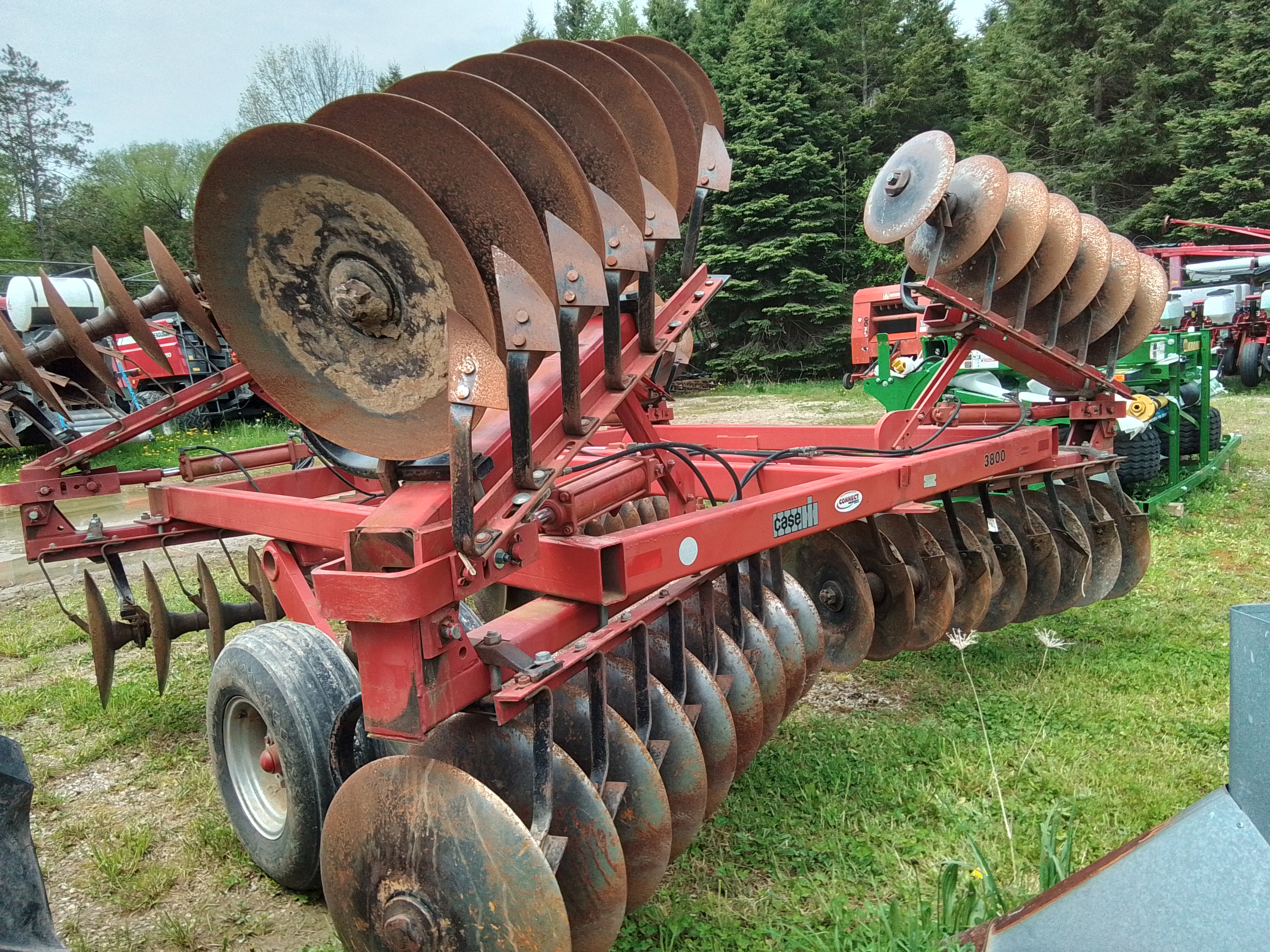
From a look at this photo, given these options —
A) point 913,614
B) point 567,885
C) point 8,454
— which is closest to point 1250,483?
point 913,614

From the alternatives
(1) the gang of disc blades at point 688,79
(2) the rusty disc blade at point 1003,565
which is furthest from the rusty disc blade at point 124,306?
(2) the rusty disc blade at point 1003,565

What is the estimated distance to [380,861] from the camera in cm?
177

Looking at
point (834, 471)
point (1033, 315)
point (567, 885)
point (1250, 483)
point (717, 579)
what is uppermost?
point (1033, 315)

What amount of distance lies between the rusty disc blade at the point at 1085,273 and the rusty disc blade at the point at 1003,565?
1.11 metres

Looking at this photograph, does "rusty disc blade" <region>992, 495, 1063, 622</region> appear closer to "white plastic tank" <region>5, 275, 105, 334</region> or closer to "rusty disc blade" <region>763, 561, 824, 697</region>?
"rusty disc blade" <region>763, 561, 824, 697</region>

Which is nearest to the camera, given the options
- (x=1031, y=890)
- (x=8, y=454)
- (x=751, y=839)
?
(x=1031, y=890)

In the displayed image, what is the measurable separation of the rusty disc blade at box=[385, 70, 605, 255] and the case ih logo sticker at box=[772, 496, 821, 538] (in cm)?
92

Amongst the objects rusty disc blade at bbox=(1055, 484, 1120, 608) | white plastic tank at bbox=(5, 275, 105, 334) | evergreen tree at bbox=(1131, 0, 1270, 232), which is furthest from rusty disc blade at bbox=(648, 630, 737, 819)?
evergreen tree at bbox=(1131, 0, 1270, 232)

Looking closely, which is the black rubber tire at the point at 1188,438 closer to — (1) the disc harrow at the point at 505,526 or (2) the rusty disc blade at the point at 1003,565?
(2) the rusty disc blade at the point at 1003,565

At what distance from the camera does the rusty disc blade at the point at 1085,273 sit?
4.18m

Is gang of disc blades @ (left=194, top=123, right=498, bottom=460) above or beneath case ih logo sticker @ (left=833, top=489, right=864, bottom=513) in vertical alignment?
above

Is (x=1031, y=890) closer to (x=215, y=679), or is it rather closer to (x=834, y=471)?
(x=834, y=471)

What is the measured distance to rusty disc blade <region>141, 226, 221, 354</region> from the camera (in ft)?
11.2

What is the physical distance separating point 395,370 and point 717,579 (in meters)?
1.22
